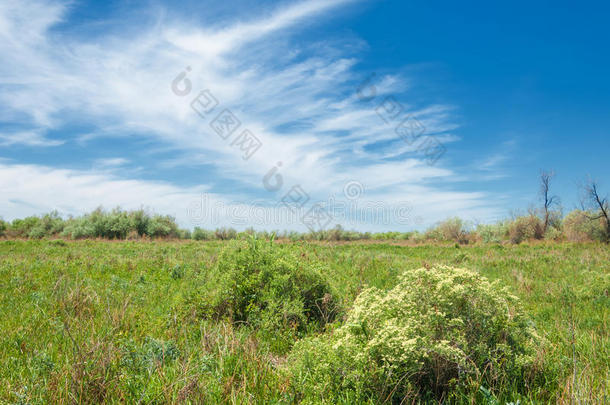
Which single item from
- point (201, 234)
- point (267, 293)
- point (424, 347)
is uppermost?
point (201, 234)

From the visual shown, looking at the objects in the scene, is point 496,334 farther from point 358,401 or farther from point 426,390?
point 358,401

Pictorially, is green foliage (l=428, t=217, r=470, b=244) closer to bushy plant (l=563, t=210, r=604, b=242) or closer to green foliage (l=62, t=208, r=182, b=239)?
bushy plant (l=563, t=210, r=604, b=242)

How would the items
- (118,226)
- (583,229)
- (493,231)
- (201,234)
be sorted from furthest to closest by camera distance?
(493,231), (201,234), (118,226), (583,229)

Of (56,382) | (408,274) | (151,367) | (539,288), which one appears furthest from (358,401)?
(539,288)

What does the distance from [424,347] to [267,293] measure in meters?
3.07

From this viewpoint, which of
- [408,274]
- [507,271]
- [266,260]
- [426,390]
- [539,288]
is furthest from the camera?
[507,271]

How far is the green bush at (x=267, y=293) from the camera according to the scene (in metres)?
5.56

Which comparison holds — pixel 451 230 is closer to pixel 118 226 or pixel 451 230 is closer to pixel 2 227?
pixel 118 226

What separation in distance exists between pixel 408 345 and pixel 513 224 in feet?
130

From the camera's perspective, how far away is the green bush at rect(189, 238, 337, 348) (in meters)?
5.56

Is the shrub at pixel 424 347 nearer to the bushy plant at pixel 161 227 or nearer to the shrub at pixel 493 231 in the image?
the bushy plant at pixel 161 227

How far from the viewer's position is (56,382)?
11.2 ft

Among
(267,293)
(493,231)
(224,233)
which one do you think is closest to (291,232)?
(224,233)

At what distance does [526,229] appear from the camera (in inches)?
1430
